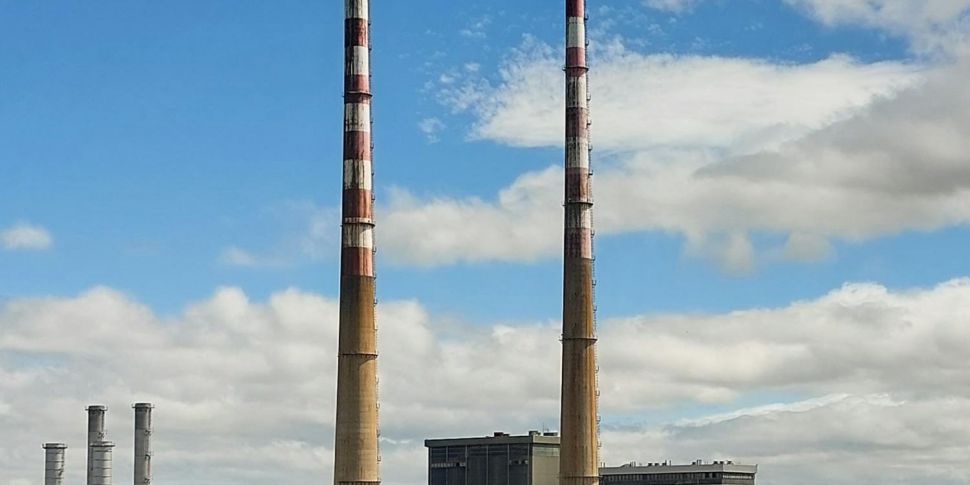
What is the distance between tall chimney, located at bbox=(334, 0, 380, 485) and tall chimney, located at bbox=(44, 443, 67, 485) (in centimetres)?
4141

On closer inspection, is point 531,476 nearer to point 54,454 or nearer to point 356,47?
point 54,454

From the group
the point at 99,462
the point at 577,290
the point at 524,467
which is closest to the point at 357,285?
the point at 577,290

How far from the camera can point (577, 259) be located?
64375 millimetres

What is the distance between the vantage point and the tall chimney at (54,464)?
92.4 meters

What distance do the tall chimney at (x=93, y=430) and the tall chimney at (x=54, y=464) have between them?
404 centimetres

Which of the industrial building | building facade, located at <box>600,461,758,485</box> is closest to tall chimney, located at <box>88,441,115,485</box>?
the industrial building

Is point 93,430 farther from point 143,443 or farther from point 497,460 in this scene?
point 497,460

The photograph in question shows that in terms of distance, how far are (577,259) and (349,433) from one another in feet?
45.0

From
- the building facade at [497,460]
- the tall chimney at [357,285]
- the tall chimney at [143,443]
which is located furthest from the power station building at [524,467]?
the tall chimney at [357,285]

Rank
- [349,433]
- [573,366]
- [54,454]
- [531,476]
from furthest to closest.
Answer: [54,454] < [531,476] < [573,366] < [349,433]

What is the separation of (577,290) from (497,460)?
2710 cm

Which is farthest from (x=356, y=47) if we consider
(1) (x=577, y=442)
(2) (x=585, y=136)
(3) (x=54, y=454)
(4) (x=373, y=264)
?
(3) (x=54, y=454)

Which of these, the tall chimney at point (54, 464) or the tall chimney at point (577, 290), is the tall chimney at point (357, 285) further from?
the tall chimney at point (54, 464)

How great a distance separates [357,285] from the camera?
5672 centimetres
